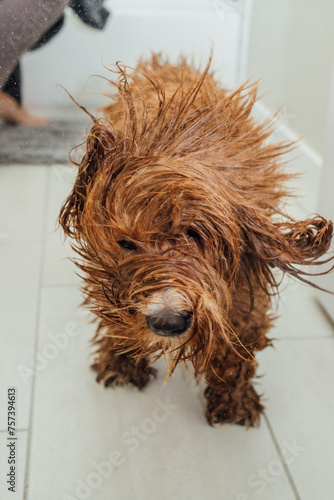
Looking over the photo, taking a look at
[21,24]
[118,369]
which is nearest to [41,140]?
[21,24]

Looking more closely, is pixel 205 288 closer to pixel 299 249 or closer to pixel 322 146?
pixel 299 249

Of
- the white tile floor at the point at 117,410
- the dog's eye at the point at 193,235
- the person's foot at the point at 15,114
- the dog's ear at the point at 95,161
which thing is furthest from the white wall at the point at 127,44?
the dog's eye at the point at 193,235

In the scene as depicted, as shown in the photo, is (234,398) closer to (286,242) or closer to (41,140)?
(286,242)

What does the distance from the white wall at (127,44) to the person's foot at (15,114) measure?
22 millimetres

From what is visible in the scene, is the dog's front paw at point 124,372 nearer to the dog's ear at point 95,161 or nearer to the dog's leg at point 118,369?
the dog's leg at point 118,369

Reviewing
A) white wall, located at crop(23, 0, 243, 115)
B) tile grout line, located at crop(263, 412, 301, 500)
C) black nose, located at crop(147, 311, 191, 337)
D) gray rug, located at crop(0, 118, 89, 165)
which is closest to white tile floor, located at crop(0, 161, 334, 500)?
tile grout line, located at crop(263, 412, 301, 500)

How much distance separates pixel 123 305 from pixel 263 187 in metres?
0.44

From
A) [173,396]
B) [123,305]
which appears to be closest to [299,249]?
[123,305]

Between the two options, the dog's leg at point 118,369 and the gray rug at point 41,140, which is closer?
the gray rug at point 41,140

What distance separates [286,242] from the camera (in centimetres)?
129

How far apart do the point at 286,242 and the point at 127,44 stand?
2.17 feet

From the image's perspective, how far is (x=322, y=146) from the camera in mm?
1484

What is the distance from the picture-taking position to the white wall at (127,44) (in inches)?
47.7

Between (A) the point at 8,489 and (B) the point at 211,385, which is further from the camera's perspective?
(B) the point at 211,385
